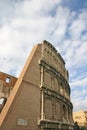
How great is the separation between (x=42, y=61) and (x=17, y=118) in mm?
9086

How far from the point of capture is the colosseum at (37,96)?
19641mm

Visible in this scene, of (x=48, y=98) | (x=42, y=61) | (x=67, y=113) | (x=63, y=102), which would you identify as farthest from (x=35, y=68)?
(x=67, y=113)

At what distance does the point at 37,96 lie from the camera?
2380cm

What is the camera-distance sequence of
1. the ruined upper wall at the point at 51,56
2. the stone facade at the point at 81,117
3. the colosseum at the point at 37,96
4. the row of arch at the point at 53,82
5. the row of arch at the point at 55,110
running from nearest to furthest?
the colosseum at the point at 37,96 < the row of arch at the point at 55,110 < the row of arch at the point at 53,82 < the ruined upper wall at the point at 51,56 < the stone facade at the point at 81,117

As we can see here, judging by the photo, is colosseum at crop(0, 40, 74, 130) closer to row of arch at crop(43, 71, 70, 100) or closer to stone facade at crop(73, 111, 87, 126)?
row of arch at crop(43, 71, 70, 100)

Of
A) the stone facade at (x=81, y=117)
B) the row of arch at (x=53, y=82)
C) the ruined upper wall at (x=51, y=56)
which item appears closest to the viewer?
the row of arch at (x=53, y=82)

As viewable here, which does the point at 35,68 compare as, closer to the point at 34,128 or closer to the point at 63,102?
the point at 34,128

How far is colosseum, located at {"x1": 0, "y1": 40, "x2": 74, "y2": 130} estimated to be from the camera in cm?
1964

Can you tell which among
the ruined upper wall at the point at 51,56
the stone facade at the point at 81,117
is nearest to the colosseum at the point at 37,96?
the ruined upper wall at the point at 51,56

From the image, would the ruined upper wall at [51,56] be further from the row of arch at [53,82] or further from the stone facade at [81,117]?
the stone facade at [81,117]

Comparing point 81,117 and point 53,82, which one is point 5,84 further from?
point 81,117

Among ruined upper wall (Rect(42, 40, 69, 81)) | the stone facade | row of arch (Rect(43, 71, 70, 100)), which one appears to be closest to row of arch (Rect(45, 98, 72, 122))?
row of arch (Rect(43, 71, 70, 100))

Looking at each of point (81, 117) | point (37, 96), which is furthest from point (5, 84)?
point (81, 117)

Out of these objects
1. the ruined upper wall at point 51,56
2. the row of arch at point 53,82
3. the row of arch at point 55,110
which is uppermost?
the ruined upper wall at point 51,56
